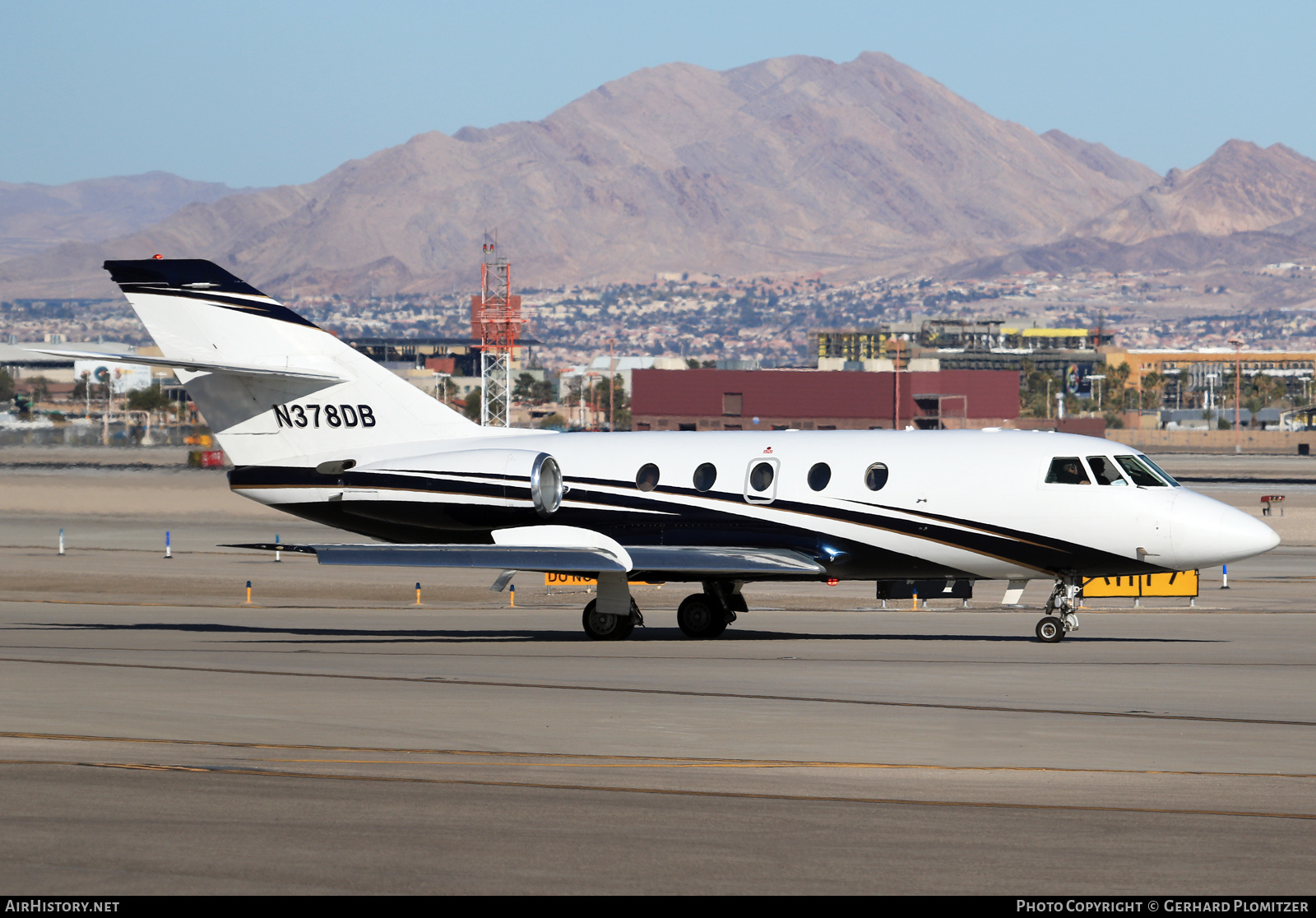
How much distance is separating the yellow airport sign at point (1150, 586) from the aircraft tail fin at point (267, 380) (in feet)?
43.6

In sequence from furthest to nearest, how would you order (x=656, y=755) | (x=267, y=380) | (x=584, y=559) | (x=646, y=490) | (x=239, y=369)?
(x=267, y=380) → (x=239, y=369) → (x=646, y=490) → (x=584, y=559) → (x=656, y=755)

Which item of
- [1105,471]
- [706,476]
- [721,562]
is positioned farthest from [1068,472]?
[706,476]

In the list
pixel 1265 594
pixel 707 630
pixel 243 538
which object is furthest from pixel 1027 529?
pixel 243 538

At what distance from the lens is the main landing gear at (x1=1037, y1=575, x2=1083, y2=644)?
26.4 metres

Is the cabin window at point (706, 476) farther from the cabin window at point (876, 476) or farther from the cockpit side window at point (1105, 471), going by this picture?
the cockpit side window at point (1105, 471)

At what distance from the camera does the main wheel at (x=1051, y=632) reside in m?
26.4

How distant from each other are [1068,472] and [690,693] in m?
9.95

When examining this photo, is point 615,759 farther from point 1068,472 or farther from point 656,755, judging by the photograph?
point 1068,472

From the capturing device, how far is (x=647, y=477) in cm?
2869

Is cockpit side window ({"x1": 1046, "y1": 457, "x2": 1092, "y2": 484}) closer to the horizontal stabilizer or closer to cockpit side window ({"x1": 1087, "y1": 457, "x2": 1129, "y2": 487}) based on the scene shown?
cockpit side window ({"x1": 1087, "y1": 457, "x2": 1129, "y2": 487})

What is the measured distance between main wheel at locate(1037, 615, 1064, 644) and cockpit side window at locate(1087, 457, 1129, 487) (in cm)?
254

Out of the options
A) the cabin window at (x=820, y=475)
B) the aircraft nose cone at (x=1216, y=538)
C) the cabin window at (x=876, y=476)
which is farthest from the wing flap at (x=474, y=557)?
the aircraft nose cone at (x=1216, y=538)

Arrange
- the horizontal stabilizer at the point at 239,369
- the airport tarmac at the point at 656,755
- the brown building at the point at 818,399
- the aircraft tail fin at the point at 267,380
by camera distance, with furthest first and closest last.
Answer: the brown building at the point at 818,399 < the aircraft tail fin at the point at 267,380 < the horizontal stabilizer at the point at 239,369 < the airport tarmac at the point at 656,755
